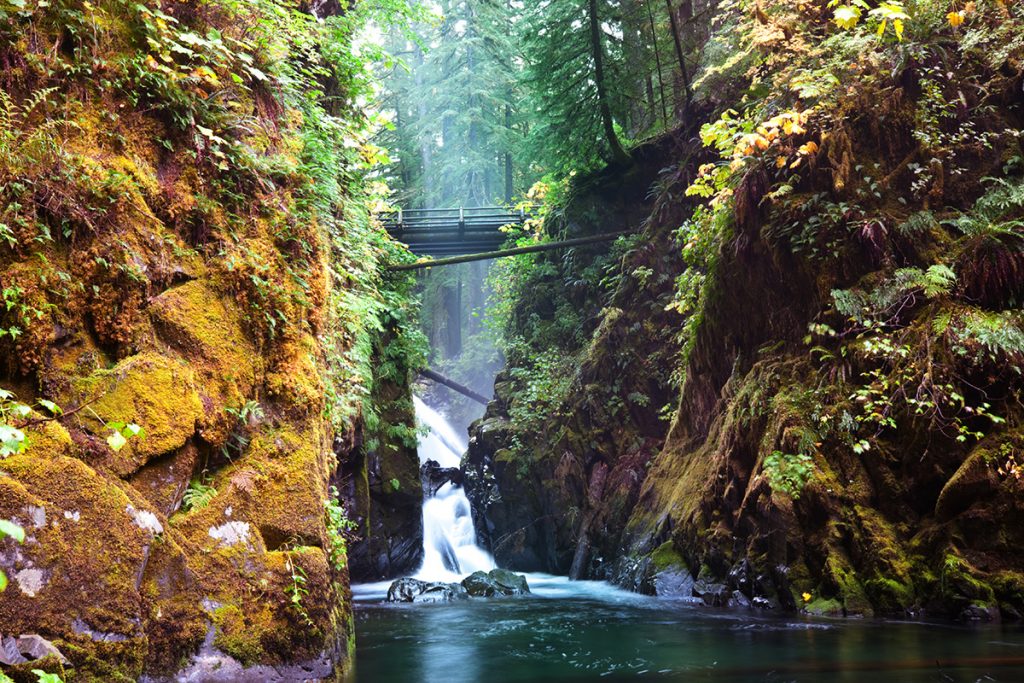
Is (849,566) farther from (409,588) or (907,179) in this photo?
(409,588)

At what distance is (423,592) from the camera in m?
11.5

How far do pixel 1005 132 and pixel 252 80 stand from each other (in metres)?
8.16

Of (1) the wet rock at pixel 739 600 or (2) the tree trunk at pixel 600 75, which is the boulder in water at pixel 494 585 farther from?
(2) the tree trunk at pixel 600 75

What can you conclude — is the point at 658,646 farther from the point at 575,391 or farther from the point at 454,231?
the point at 454,231

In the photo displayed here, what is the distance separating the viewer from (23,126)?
4.79 meters

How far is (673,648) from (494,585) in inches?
228

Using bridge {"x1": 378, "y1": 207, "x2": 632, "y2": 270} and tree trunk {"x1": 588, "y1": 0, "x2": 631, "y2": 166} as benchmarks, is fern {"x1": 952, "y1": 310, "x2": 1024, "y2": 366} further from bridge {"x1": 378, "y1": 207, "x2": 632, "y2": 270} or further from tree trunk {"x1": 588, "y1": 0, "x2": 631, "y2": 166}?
bridge {"x1": 378, "y1": 207, "x2": 632, "y2": 270}

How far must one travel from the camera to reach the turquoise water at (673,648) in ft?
17.0

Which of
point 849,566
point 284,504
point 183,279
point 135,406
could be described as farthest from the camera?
point 849,566

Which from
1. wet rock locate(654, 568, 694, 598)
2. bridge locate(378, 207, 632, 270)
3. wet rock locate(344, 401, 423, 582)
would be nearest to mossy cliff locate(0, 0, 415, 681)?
wet rock locate(654, 568, 694, 598)

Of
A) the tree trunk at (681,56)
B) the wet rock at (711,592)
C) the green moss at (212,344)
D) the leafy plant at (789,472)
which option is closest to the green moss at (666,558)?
the wet rock at (711,592)

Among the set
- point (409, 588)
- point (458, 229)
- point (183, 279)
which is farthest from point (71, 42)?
point (458, 229)

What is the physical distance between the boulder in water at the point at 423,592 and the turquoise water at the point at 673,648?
6.95 feet

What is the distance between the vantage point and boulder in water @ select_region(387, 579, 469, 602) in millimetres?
11375
